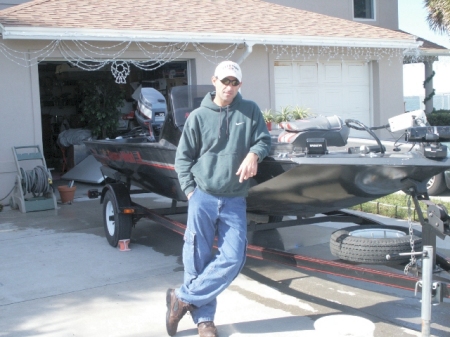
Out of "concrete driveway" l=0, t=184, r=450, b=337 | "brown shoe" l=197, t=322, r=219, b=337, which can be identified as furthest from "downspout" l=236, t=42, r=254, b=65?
"brown shoe" l=197, t=322, r=219, b=337

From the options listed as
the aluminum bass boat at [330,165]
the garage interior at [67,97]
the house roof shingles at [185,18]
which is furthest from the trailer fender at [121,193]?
the garage interior at [67,97]

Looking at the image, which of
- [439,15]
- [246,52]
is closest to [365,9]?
[439,15]

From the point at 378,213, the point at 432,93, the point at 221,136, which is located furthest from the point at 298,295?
the point at 432,93

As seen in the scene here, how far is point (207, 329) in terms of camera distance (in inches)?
159

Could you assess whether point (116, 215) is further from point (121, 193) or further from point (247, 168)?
point (247, 168)

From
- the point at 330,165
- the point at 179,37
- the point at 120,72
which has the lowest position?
the point at 330,165

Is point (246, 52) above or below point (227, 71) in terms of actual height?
above

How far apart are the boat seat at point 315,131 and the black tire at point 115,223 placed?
101 inches

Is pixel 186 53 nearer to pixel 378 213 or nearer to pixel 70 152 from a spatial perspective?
pixel 70 152

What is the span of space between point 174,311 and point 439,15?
17.3 m

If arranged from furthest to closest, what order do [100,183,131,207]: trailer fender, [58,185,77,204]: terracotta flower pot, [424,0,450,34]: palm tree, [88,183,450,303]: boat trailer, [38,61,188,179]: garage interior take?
[424,0,450,34]: palm tree < [38,61,188,179]: garage interior < [58,185,77,204]: terracotta flower pot < [100,183,131,207]: trailer fender < [88,183,450,303]: boat trailer

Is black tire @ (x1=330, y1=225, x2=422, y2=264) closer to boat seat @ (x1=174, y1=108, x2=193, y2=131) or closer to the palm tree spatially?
boat seat @ (x1=174, y1=108, x2=193, y2=131)

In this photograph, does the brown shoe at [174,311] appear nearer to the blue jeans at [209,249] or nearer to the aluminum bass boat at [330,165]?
the blue jeans at [209,249]

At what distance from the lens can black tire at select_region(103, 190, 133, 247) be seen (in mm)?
6594
